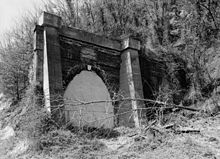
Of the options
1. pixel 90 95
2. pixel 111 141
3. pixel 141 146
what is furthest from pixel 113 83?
pixel 141 146

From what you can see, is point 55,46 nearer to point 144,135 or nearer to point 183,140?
point 144,135

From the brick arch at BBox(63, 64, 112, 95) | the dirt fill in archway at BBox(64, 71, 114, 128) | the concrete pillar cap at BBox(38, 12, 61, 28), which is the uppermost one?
the concrete pillar cap at BBox(38, 12, 61, 28)

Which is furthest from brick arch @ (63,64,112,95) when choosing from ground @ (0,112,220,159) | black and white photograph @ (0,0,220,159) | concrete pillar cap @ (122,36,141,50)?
ground @ (0,112,220,159)

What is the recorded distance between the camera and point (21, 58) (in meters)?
10.6

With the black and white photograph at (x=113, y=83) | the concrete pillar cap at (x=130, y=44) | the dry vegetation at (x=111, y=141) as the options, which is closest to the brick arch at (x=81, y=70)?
the black and white photograph at (x=113, y=83)

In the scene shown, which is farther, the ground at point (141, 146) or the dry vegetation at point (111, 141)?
the dry vegetation at point (111, 141)

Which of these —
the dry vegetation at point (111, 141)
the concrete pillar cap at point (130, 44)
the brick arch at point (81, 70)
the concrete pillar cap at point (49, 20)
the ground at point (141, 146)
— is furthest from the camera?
the concrete pillar cap at point (130, 44)

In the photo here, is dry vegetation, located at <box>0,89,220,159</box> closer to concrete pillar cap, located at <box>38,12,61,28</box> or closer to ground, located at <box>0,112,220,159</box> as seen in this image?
ground, located at <box>0,112,220,159</box>

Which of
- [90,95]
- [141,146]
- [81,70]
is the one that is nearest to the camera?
[141,146]

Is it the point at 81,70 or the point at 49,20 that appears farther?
the point at 81,70

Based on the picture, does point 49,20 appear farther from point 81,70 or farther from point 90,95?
point 90,95

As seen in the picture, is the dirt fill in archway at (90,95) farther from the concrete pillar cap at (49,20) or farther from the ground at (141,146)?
the concrete pillar cap at (49,20)

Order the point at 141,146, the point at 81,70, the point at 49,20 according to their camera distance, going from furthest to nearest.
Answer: the point at 81,70 < the point at 49,20 < the point at 141,146

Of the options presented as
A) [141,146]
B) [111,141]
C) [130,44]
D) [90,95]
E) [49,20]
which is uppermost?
[49,20]
